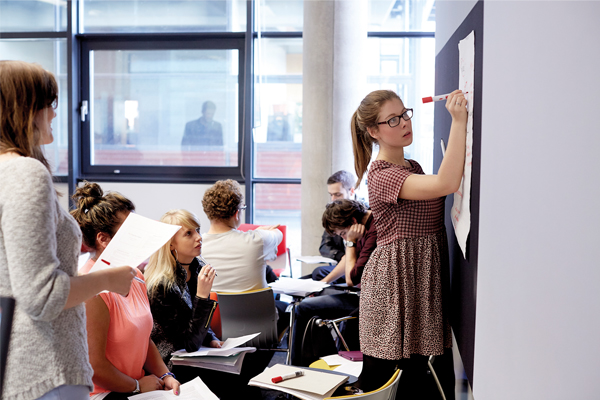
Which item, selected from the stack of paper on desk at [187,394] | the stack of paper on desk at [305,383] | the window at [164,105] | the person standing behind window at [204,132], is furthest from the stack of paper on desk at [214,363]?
the person standing behind window at [204,132]

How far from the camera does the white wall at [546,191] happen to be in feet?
3.56

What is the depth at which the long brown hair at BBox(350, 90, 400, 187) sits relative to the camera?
173 cm

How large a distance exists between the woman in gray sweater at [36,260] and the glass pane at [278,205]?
485cm

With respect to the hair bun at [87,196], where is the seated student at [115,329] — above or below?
below

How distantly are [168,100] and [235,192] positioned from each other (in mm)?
3388

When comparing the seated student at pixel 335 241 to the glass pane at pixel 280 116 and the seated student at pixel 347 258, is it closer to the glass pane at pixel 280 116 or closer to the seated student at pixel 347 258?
the seated student at pixel 347 258

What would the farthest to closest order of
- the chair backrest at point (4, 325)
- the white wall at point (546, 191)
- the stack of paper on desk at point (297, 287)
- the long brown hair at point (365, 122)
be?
the stack of paper on desk at point (297, 287)
the long brown hair at point (365, 122)
the white wall at point (546, 191)
the chair backrest at point (4, 325)

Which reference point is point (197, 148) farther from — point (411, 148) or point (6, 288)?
point (6, 288)

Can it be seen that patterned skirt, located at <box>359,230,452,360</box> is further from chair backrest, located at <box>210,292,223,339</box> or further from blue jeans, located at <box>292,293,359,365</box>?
blue jeans, located at <box>292,293,359,365</box>

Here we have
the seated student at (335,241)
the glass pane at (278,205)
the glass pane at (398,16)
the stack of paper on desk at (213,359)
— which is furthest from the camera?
the glass pane at (278,205)

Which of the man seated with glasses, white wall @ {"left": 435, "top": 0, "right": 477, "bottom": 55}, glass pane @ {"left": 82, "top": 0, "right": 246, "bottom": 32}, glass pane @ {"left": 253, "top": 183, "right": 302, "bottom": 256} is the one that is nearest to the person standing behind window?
glass pane @ {"left": 253, "top": 183, "right": 302, "bottom": 256}

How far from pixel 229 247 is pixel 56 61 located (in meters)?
4.42

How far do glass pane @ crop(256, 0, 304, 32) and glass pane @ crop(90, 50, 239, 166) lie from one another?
532 mm

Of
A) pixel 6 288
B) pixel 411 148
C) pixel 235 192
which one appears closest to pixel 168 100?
pixel 411 148
